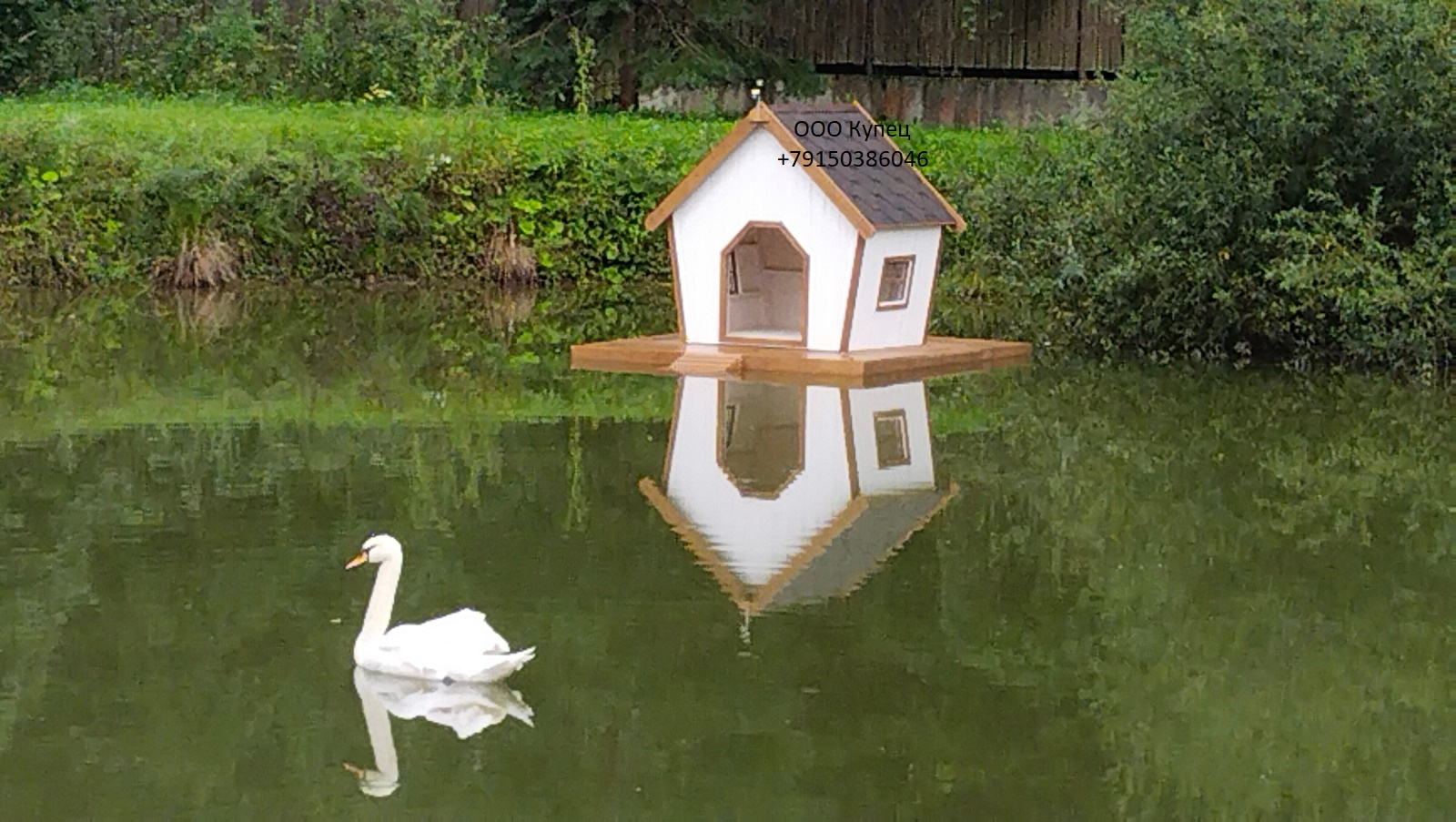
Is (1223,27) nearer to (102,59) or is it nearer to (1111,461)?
(1111,461)

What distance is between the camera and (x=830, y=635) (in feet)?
28.0

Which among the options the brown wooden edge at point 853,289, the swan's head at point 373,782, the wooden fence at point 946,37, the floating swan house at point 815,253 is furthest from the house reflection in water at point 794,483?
the wooden fence at point 946,37

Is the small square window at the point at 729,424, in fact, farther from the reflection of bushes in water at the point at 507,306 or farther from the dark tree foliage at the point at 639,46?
the dark tree foliage at the point at 639,46

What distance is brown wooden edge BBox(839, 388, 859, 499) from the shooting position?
11.7m

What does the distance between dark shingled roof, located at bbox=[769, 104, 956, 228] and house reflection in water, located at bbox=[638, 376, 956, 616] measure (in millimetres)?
1374

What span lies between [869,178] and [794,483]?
5.09 meters

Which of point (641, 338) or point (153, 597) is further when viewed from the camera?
point (641, 338)

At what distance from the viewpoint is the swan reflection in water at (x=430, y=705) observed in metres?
7.30

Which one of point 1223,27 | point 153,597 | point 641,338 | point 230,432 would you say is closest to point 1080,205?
point 1223,27

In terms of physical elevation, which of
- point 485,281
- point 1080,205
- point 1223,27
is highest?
point 1223,27

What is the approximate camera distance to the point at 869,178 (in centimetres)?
1631

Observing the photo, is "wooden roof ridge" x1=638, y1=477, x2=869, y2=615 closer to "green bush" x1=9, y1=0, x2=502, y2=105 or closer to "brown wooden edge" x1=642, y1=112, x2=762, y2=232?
"brown wooden edge" x1=642, y1=112, x2=762, y2=232

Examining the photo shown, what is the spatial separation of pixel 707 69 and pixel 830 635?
53.5 feet

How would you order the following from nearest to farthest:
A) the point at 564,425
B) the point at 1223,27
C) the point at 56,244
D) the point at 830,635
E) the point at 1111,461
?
the point at 830,635 → the point at 1111,461 → the point at 564,425 → the point at 1223,27 → the point at 56,244
